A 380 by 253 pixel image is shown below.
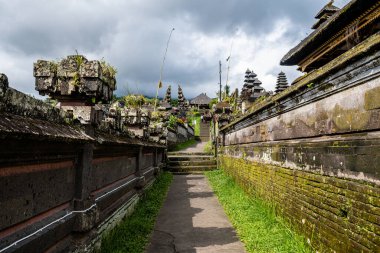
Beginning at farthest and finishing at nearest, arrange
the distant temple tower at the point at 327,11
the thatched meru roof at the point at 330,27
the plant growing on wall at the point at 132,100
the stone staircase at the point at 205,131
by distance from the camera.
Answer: the stone staircase at the point at 205,131 → the plant growing on wall at the point at 132,100 → the distant temple tower at the point at 327,11 → the thatched meru roof at the point at 330,27

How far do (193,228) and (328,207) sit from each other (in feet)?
9.90

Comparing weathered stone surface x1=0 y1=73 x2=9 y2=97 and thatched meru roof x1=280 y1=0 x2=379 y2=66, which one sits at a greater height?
thatched meru roof x1=280 y1=0 x2=379 y2=66

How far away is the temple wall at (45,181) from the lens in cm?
231

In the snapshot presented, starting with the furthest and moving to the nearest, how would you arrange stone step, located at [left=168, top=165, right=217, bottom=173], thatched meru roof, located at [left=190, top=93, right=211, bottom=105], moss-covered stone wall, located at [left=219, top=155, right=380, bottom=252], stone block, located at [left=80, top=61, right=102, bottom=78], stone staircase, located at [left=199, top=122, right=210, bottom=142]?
thatched meru roof, located at [left=190, top=93, right=211, bottom=105] → stone staircase, located at [left=199, top=122, right=210, bottom=142] → stone step, located at [left=168, top=165, right=217, bottom=173] → stone block, located at [left=80, top=61, right=102, bottom=78] → moss-covered stone wall, located at [left=219, top=155, right=380, bottom=252]

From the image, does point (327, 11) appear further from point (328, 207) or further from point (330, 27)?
point (328, 207)

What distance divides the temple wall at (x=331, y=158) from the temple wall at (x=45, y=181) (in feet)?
10.3

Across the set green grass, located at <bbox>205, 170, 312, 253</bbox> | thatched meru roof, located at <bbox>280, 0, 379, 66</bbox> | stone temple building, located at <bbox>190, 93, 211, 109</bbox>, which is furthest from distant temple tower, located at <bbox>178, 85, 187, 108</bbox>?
green grass, located at <bbox>205, 170, 312, 253</bbox>

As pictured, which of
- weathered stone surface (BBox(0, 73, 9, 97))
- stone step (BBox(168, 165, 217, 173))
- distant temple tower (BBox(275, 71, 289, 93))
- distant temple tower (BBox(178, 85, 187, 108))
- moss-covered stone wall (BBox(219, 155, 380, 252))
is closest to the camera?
weathered stone surface (BBox(0, 73, 9, 97))

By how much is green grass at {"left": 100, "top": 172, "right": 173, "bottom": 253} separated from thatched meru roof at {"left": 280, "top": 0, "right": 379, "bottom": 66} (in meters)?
6.28

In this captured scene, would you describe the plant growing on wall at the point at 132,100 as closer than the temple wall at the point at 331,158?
No

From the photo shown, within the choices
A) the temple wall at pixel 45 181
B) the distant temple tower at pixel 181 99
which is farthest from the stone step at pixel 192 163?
the distant temple tower at pixel 181 99

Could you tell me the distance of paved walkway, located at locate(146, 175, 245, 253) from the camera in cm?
501

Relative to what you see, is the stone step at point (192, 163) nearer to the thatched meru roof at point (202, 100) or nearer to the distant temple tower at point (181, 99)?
the thatched meru roof at point (202, 100)

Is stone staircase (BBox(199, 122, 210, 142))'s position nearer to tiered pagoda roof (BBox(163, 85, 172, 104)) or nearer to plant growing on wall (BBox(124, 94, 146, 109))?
tiered pagoda roof (BBox(163, 85, 172, 104))
